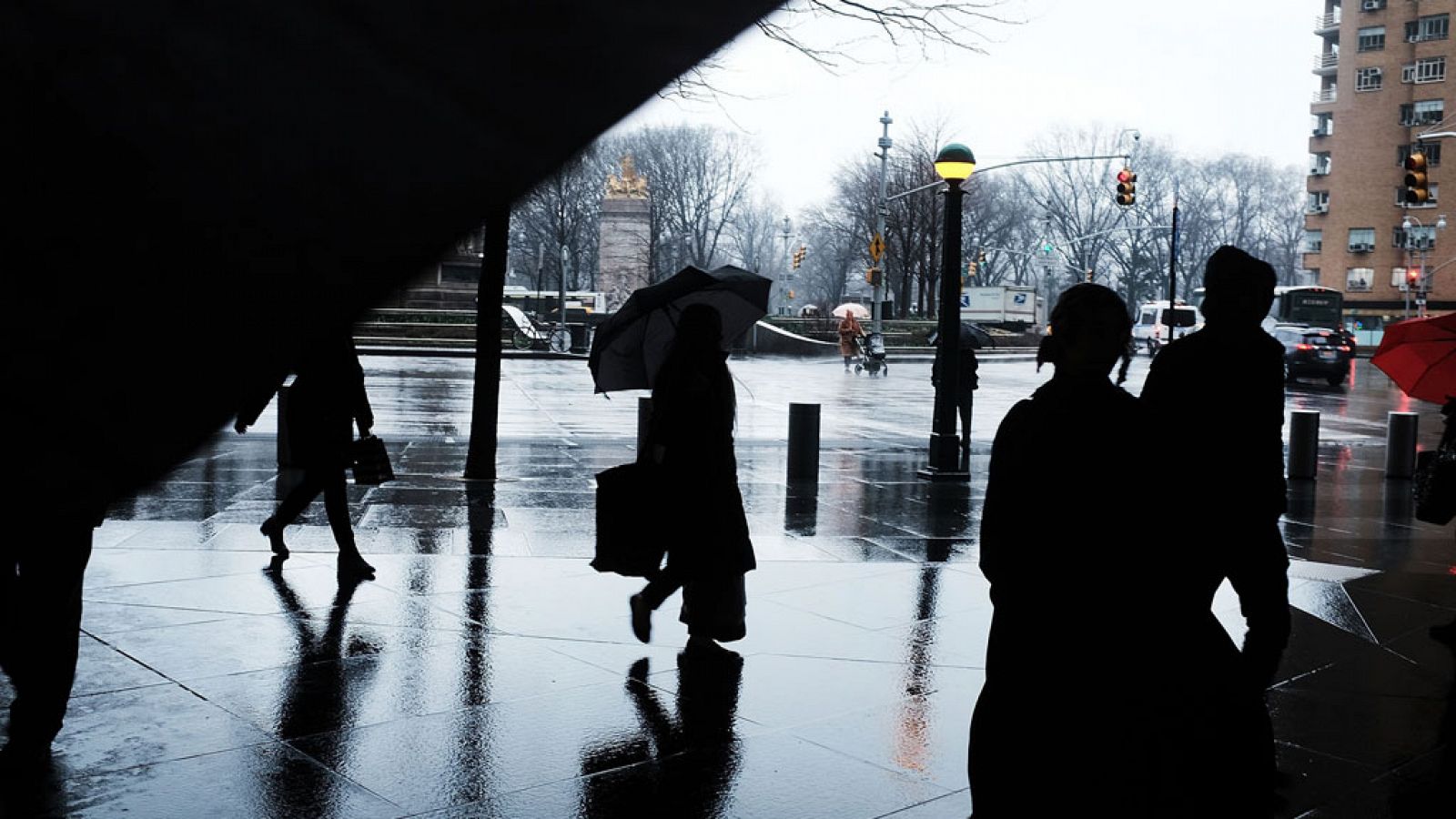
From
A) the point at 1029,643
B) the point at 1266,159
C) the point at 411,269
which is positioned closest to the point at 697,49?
the point at 1029,643

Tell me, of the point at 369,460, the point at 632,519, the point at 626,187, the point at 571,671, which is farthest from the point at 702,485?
the point at 626,187

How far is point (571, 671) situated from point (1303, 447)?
11.3 metres

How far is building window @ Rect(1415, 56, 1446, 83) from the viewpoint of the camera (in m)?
81.5

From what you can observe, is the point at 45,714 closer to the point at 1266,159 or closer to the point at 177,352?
the point at 177,352

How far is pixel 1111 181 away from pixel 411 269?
59.0m

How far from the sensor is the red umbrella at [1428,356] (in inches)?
287

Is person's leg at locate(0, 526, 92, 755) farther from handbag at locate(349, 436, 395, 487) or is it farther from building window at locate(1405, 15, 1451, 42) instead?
building window at locate(1405, 15, 1451, 42)

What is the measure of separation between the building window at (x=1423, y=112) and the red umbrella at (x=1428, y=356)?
8427 centimetres

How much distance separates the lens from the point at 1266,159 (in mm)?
105312

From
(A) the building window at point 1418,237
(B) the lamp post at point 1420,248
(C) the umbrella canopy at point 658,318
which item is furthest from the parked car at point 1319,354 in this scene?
(A) the building window at point 1418,237

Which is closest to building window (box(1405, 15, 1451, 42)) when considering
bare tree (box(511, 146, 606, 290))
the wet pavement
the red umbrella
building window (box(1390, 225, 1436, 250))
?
building window (box(1390, 225, 1436, 250))

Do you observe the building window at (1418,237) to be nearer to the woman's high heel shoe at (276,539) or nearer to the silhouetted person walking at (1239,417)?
the woman's high heel shoe at (276,539)

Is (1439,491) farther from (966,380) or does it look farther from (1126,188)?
(1126,188)

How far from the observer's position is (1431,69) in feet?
269
